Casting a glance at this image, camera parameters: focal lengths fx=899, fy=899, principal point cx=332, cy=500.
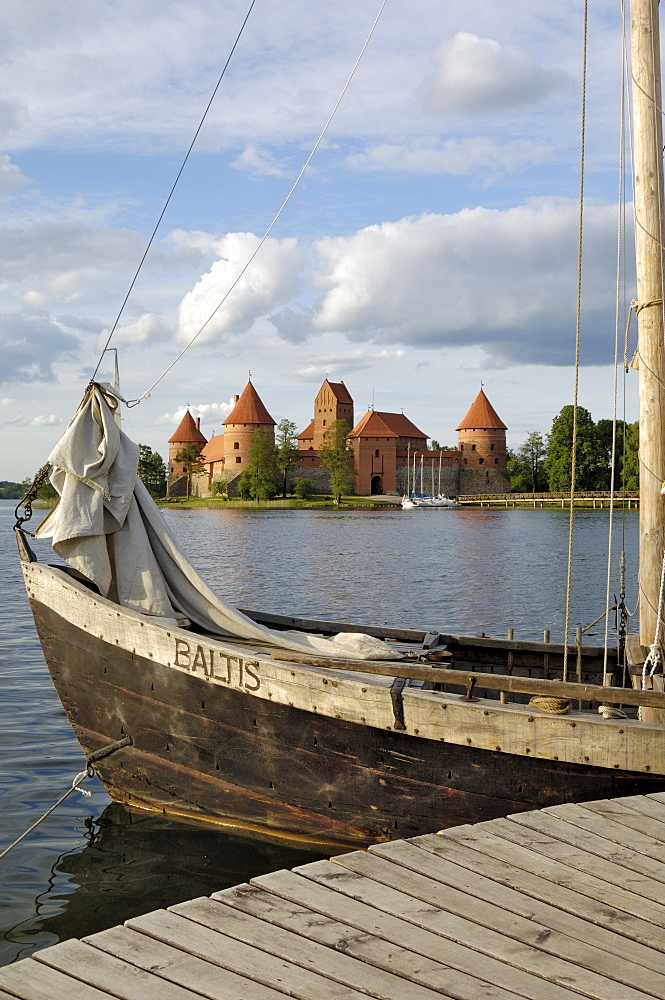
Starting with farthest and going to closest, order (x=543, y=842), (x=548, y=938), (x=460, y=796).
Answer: (x=460, y=796)
(x=543, y=842)
(x=548, y=938)

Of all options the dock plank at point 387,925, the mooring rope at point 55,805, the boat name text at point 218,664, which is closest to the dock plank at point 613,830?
the dock plank at point 387,925

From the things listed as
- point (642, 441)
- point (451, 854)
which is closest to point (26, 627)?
point (642, 441)

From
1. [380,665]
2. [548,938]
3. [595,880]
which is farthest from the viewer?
[380,665]

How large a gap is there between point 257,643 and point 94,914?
1.96 meters

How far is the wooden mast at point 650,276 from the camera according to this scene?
6141mm

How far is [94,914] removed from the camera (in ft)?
17.9

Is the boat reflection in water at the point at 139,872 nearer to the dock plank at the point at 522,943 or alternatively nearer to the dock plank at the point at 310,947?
the dock plank at the point at 522,943

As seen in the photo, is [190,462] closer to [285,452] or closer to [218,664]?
[285,452]

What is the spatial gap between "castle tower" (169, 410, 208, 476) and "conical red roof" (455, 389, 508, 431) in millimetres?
34929

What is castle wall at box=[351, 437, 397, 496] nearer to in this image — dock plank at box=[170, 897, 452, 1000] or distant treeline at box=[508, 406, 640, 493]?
distant treeline at box=[508, 406, 640, 493]

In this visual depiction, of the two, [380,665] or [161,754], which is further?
[161,754]

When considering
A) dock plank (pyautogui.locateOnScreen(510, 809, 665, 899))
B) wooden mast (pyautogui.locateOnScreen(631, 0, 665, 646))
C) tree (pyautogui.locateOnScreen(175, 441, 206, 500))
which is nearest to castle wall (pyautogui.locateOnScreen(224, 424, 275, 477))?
tree (pyautogui.locateOnScreen(175, 441, 206, 500))

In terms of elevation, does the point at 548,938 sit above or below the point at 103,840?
above

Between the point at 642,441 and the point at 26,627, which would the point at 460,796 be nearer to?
the point at 642,441
